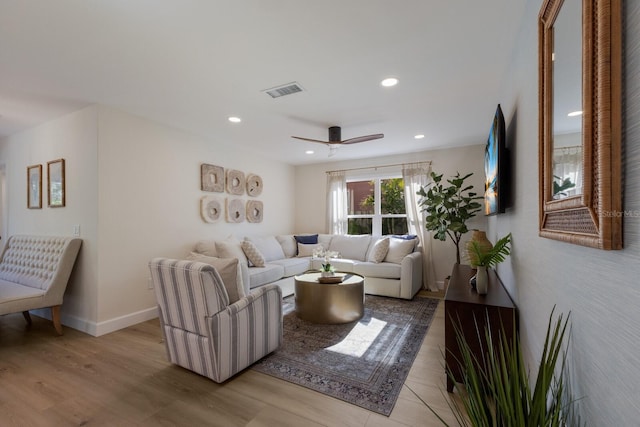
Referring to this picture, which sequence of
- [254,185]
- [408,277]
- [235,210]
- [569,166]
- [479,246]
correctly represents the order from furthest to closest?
1. [254,185]
2. [235,210]
3. [408,277]
4. [479,246]
5. [569,166]

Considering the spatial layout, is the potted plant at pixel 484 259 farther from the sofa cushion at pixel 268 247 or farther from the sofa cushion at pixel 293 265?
the sofa cushion at pixel 268 247

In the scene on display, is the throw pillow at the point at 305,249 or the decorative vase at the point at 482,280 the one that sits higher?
the decorative vase at the point at 482,280

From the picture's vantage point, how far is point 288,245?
5430 millimetres

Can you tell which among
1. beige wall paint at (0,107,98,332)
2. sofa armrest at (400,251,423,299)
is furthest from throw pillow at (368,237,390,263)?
beige wall paint at (0,107,98,332)

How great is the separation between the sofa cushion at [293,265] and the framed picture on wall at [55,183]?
288 centimetres

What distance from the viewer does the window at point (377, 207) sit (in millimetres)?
5395

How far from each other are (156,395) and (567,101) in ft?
9.19

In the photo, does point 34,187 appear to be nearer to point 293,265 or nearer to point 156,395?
point 156,395

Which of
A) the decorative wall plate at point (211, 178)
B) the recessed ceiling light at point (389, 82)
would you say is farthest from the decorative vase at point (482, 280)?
the decorative wall plate at point (211, 178)

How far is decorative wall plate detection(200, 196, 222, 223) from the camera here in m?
4.14

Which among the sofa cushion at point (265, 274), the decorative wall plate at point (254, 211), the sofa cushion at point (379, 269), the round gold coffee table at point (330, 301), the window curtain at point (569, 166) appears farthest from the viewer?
the decorative wall plate at point (254, 211)

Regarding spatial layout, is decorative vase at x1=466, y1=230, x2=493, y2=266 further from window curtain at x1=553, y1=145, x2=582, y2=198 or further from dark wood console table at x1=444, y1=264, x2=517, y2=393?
window curtain at x1=553, y1=145, x2=582, y2=198

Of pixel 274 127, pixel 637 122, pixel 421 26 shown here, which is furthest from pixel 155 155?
pixel 637 122

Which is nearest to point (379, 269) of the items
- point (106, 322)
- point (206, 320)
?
point (206, 320)
